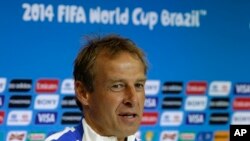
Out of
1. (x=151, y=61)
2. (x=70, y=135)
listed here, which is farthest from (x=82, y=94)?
(x=151, y=61)

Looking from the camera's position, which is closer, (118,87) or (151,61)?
(118,87)

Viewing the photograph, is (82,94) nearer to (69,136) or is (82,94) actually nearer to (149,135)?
(69,136)

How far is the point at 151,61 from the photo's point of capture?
14.2 feet

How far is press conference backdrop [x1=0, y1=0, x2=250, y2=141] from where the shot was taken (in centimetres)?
408

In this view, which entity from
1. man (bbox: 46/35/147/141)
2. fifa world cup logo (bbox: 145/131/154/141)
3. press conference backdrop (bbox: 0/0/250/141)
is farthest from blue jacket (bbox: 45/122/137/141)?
fifa world cup logo (bbox: 145/131/154/141)

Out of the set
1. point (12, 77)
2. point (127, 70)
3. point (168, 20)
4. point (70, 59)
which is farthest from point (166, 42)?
point (127, 70)

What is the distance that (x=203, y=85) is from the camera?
4.48m

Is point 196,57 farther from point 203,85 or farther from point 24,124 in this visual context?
point 24,124

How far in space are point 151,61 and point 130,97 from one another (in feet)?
7.19

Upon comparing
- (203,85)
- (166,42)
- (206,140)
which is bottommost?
(206,140)

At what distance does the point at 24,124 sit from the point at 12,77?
0.91 ft

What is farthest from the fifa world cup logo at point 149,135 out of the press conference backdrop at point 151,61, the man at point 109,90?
the man at point 109,90

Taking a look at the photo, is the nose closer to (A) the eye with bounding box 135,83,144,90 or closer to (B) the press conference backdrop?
(A) the eye with bounding box 135,83,144,90

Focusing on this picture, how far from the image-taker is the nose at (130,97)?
212cm
